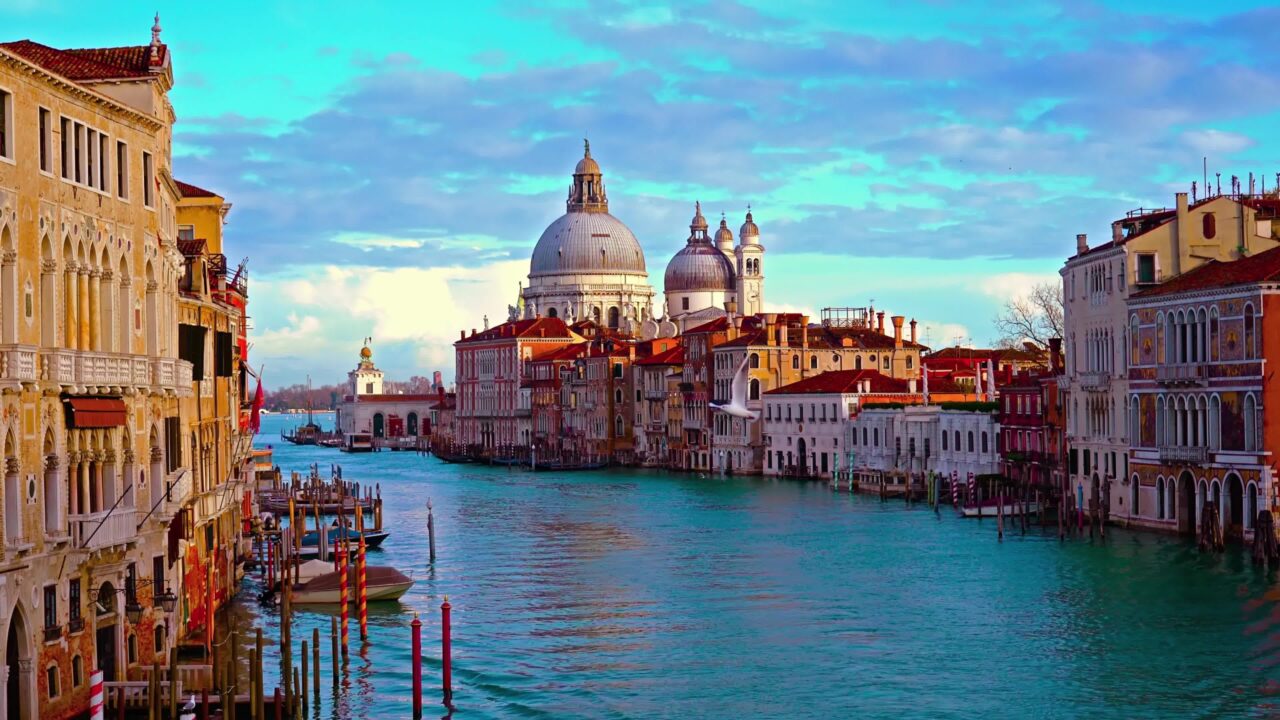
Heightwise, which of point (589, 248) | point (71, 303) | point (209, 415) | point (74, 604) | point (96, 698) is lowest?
point (96, 698)

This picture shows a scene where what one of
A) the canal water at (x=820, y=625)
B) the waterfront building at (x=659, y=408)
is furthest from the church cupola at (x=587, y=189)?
the canal water at (x=820, y=625)

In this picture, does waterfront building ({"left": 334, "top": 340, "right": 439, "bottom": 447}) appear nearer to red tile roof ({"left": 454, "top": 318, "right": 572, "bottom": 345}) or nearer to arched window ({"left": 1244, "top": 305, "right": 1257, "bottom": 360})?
red tile roof ({"left": 454, "top": 318, "right": 572, "bottom": 345})

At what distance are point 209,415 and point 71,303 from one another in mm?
7814

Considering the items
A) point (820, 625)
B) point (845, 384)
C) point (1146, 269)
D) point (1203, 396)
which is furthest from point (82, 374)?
point (845, 384)

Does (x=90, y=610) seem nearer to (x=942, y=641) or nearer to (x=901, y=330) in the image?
(x=942, y=641)

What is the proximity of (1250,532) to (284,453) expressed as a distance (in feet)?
245

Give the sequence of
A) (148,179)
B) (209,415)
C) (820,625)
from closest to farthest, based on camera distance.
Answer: (148,179), (209,415), (820,625)

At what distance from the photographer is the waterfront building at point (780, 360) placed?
61875 mm

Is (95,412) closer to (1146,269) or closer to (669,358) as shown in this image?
(1146,269)

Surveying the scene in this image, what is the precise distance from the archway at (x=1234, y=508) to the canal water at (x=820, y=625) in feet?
2.84

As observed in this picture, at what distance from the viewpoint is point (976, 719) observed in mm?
17484

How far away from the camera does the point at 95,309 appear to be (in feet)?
48.6

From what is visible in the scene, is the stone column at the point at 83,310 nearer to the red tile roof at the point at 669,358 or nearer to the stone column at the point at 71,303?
the stone column at the point at 71,303

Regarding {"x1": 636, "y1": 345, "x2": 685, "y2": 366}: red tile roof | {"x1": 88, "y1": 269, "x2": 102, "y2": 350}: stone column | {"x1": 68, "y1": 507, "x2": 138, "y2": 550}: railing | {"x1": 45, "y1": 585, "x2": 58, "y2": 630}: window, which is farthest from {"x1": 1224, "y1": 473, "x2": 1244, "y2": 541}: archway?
{"x1": 636, "y1": 345, "x2": 685, "y2": 366}: red tile roof
